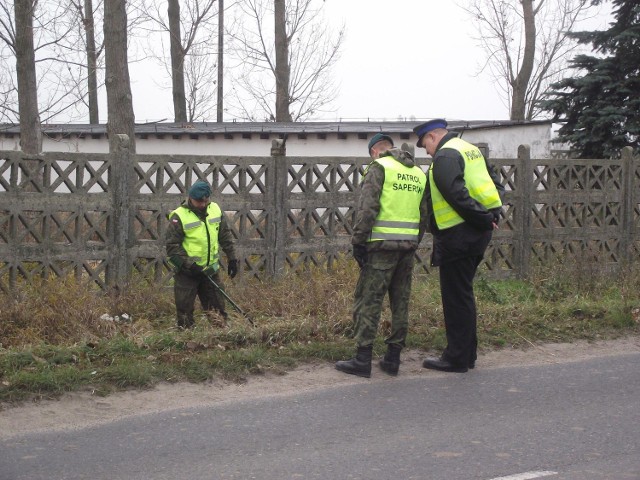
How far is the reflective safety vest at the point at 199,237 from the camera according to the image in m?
8.54

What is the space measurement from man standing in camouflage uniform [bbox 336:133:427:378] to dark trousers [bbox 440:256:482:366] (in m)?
0.35

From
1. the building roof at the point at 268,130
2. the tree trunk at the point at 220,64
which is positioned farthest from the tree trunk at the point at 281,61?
the tree trunk at the point at 220,64

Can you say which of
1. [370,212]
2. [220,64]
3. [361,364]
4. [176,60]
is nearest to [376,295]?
[361,364]

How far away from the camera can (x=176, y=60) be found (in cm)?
2884

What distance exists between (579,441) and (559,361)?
2466 millimetres

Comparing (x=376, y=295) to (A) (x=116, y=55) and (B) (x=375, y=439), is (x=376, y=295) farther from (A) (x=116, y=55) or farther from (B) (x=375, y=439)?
(A) (x=116, y=55)

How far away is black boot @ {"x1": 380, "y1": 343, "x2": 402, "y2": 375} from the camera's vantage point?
23.7ft

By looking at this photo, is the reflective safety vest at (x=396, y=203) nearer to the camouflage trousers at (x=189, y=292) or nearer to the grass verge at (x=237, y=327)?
the grass verge at (x=237, y=327)

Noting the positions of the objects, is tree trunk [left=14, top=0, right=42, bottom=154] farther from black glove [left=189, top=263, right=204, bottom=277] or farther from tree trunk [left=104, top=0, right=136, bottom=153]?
black glove [left=189, top=263, right=204, bottom=277]

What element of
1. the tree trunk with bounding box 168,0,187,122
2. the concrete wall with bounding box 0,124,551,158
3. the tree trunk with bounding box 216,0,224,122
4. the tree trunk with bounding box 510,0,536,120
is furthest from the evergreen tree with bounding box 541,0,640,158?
the tree trunk with bounding box 216,0,224,122

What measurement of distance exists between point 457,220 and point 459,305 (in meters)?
0.74

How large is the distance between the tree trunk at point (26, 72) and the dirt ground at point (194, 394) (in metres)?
9.37

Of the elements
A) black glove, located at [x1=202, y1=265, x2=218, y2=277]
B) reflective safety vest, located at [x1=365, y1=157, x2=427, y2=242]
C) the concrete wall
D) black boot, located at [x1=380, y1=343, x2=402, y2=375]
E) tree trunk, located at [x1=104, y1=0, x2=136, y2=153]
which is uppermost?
tree trunk, located at [x1=104, y1=0, x2=136, y2=153]

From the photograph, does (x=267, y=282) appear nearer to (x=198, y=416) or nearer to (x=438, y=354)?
(x=438, y=354)
